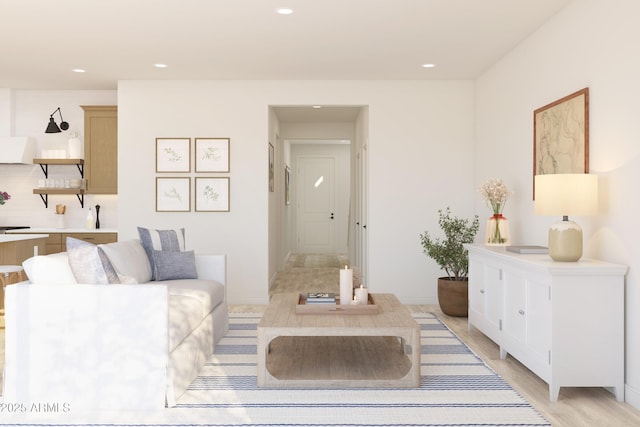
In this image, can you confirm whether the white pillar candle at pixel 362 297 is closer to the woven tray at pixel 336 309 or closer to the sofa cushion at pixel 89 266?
the woven tray at pixel 336 309

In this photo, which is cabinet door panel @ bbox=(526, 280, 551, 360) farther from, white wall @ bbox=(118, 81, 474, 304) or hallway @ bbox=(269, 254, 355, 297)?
hallway @ bbox=(269, 254, 355, 297)

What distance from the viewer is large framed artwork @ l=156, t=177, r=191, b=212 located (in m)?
6.31

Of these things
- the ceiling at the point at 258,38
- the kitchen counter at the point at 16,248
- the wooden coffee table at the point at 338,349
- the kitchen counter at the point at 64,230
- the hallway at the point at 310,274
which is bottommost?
the hallway at the point at 310,274

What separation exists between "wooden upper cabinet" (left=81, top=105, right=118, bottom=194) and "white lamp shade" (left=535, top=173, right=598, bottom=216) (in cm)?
494

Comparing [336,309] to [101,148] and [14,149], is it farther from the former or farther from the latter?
[14,149]

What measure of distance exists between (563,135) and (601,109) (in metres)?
0.51

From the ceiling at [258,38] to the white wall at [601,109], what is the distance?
0.26 metres

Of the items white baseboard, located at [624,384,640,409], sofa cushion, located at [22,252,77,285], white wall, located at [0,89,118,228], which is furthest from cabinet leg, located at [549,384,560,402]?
white wall, located at [0,89,118,228]

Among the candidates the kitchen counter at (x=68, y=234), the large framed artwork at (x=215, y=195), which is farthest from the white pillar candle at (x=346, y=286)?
the kitchen counter at (x=68, y=234)

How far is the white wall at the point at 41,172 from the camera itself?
22.5 ft

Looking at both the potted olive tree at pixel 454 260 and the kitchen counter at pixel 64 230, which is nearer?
the potted olive tree at pixel 454 260

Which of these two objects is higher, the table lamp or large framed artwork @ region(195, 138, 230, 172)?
large framed artwork @ region(195, 138, 230, 172)

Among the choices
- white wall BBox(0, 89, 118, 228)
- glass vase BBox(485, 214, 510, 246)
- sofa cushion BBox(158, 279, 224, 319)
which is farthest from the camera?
white wall BBox(0, 89, 118, 228)

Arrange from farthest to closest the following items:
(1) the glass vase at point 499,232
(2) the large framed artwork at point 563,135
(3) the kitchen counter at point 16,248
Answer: (3) the kitchen counter at point 16,248, (1) the glass vase at point 499,232, (2) the large framed artwork at point 563,135
